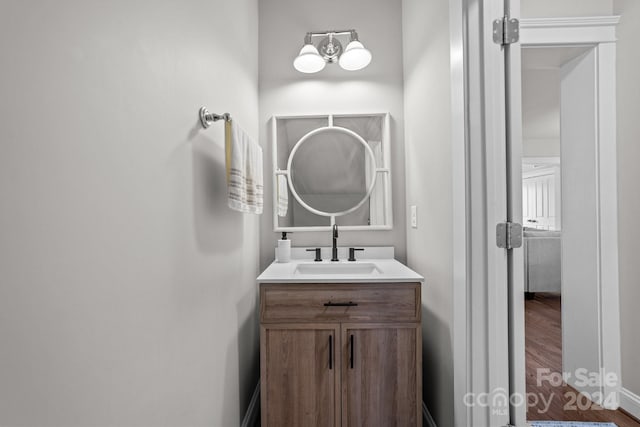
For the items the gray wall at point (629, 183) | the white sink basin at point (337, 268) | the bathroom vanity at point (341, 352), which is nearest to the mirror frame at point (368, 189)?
the white sink basin at point (337, 268)

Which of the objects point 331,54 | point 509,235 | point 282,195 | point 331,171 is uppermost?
point 331,54

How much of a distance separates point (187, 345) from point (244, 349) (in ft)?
2.26

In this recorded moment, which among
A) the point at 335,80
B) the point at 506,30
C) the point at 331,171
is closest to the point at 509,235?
the point at 506,30

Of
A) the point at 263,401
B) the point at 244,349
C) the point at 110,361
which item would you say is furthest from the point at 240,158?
the point at 263,401

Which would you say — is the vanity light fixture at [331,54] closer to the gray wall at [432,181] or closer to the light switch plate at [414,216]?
the gray wall at [432,181]

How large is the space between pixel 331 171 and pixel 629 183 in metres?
1.64

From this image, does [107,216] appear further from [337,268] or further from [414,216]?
[414,216]

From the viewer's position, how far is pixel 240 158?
3.92 feet

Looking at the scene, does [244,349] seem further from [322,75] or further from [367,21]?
[367,21]

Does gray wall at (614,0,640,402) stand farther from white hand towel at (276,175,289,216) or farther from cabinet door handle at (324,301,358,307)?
white hand towel at (276,175,289,216)

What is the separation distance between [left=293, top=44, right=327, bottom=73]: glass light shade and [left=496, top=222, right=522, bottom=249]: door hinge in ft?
4.80

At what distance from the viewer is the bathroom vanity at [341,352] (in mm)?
1434

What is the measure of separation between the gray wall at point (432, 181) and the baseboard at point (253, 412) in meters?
0.94

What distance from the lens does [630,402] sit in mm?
1610
